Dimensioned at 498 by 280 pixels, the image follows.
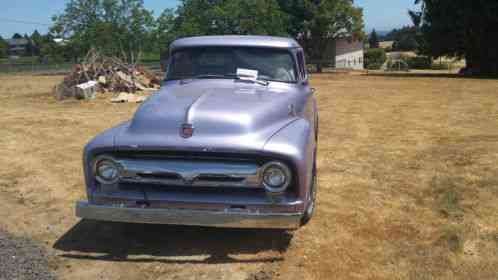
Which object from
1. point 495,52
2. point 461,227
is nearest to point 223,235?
point 461,227

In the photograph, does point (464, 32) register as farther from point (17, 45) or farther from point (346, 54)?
point (17, 45)

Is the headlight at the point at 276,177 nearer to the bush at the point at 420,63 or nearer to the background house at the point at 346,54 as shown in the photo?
the background house at the point at 346,54

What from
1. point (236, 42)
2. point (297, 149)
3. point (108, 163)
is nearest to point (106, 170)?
point (108, 163)

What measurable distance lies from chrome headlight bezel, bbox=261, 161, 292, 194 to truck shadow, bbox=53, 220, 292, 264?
609 mm

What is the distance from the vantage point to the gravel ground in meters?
3.58

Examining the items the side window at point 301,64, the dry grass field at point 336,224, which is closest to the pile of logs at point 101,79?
the dry grass field at point 336,224

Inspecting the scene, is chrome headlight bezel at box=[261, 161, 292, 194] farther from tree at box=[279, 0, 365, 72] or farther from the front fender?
tree at box=[279, 0, 365, 72]

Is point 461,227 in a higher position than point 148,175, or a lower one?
lower

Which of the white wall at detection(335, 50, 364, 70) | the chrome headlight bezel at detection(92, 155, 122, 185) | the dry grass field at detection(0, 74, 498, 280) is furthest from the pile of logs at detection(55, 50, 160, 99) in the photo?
the white wall at detection(335, 50, 364, 70)

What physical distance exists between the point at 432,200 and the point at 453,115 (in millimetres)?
7140

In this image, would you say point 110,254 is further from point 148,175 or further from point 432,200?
point 432,200

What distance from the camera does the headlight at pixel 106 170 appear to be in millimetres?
3824

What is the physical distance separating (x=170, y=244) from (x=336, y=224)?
158 cm

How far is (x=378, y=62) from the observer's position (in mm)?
53375
